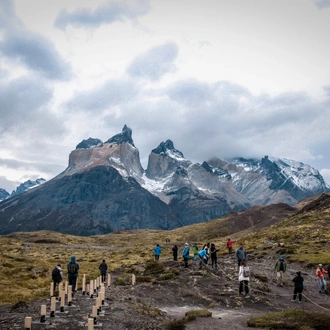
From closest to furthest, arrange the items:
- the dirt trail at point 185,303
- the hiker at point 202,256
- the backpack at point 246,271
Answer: the dirt trail at point 185,303 < the backpack at point 246,271 < the hiker at point 202,256

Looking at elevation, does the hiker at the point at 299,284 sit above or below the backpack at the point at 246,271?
below

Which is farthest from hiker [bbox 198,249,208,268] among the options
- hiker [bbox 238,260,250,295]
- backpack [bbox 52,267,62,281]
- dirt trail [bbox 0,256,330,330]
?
backpack [bbox 52,267,62,281]

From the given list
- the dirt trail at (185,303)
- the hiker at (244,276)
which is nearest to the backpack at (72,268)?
the dirt trail at (185,303)

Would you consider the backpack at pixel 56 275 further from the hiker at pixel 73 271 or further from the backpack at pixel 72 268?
the backpack at pixel 72 268

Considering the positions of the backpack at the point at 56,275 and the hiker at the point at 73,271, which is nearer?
the hiker at the point at 73,271

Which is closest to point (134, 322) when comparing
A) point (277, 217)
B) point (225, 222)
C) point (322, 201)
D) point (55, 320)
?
point (55, 320)

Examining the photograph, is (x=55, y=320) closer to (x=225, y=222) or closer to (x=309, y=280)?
(x=309, y=280)

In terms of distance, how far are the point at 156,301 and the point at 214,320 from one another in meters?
7.34

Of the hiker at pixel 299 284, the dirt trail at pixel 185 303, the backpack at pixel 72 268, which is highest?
the backpack at pixel 72 268

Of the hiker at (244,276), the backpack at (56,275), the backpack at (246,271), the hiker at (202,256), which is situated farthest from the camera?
the hiker at (202,256)

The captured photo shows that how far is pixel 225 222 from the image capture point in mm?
173250

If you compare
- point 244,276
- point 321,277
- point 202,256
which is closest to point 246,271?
point 244,276

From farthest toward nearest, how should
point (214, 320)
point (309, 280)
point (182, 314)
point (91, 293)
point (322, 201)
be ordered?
point (322, 201)
point (309, 280)
point (91, 293)
point (182, 314)
point (214, 320)

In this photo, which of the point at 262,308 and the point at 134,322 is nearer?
the point at 134,322
